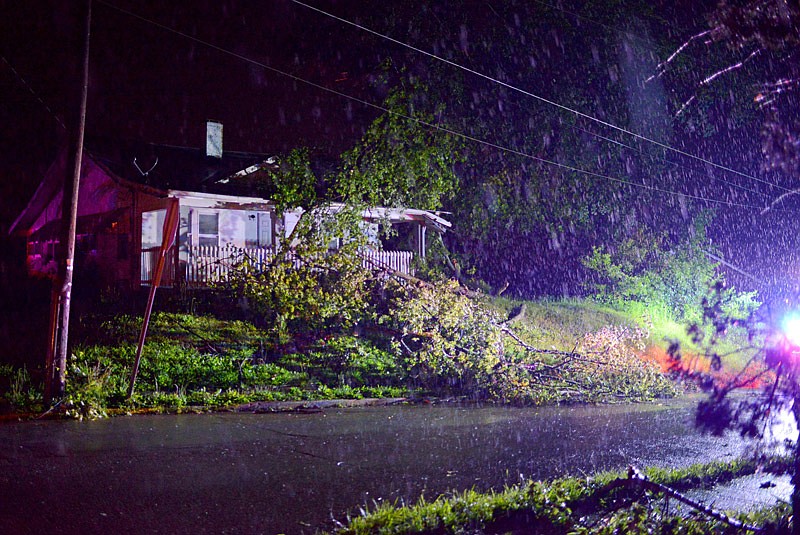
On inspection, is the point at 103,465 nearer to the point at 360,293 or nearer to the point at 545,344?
the point at 360,293

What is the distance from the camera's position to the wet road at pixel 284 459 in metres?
5.92

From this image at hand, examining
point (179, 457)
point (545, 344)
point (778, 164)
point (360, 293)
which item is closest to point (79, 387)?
point (179, 457)

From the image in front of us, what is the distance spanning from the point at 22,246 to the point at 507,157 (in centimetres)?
2205

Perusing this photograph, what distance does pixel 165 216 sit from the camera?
19.5 m

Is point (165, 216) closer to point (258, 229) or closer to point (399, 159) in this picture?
point (258, 229)

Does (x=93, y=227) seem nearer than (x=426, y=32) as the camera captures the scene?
No

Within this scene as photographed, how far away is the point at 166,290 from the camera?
19016mm

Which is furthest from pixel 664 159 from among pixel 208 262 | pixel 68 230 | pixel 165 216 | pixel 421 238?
pixel 68 230

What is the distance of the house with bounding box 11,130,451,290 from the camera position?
1986 centimetres

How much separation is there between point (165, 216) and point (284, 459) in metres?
13.0

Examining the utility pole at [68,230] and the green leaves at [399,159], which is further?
the green leaves at [399,159]

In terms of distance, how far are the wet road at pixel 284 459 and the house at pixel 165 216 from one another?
9085mm

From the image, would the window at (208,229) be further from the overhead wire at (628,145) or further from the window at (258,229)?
the overhead wire at (628,145)

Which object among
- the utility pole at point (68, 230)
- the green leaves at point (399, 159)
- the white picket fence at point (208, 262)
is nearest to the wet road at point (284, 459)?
the utility pole at point (68, 230)
